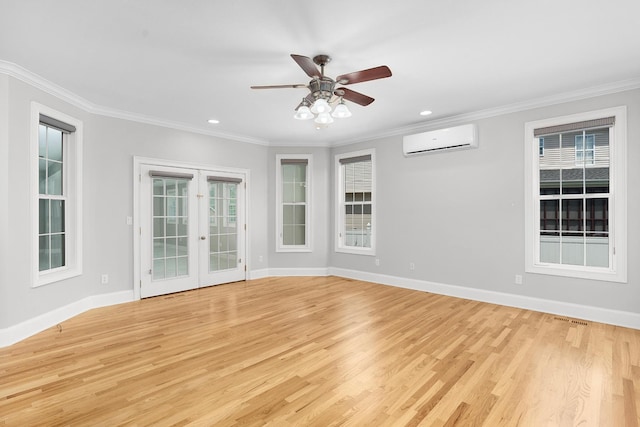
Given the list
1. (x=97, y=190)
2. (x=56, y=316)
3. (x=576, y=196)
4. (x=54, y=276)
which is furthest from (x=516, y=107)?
(x=56, y=316)

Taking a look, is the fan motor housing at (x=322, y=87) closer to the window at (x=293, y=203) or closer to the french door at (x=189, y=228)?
the french door at (x=189, y=228)

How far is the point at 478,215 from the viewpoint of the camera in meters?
4.71

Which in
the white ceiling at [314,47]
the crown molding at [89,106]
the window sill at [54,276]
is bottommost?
the window sill at [54,276]

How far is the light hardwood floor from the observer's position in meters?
2.03

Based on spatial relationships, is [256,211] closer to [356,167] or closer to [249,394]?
[356,167]

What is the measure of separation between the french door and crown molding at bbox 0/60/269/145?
26.8 inches

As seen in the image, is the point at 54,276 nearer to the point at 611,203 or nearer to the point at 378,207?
the point at 378,207

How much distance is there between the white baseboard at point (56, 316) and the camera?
3.15 meters

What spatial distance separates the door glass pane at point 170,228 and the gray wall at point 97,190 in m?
0.36

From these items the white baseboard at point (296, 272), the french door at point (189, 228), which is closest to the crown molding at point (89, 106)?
the french door at point (189, 228)

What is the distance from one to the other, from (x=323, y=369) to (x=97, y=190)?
394 centimetres

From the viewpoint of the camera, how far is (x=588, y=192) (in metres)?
3.94

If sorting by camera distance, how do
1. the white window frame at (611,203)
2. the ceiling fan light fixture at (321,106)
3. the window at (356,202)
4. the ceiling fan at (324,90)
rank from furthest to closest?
the window at (356,202) → the white window frame at (611,203) → the ceiling fan light fixture at (321,106) → the ceiling fan at (324,90)

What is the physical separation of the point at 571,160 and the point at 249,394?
15.0 feet
